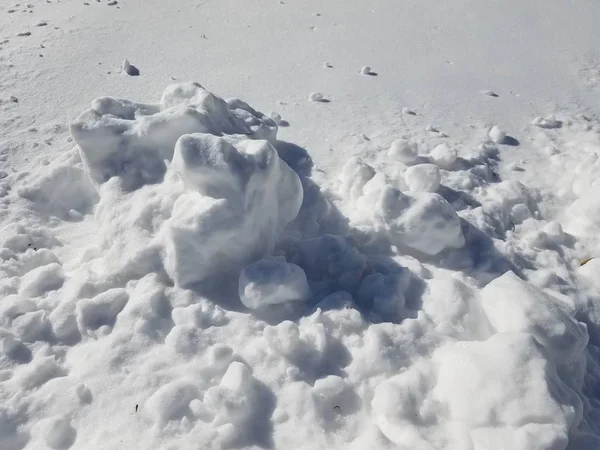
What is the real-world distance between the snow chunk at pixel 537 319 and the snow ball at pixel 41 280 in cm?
142

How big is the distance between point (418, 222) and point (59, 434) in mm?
1324

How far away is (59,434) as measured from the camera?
5.47ft

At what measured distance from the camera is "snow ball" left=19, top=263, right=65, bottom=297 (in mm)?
2043

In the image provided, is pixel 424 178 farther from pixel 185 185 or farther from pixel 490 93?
pixel 490 93

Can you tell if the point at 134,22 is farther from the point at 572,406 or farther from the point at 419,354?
the point at 572,406

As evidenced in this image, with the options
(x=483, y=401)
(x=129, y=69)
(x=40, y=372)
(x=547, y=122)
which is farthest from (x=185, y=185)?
(x=547, y=122)

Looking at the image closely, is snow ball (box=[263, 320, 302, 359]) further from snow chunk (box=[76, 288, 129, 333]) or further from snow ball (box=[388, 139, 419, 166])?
snow ball (box=[388, 139, 419, 166])

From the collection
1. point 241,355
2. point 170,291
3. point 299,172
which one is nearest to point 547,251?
point 299,172

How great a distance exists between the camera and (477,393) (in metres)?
1.65

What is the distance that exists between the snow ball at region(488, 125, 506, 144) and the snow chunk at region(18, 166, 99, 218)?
1.89m

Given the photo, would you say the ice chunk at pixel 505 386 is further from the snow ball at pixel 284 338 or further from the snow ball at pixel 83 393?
the snow ball at pixel 83 393

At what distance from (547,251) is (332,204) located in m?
0.84

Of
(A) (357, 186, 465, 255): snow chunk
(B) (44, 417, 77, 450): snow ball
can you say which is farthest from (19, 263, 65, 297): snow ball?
(A) (357, 186, 465, 255): snow chunk

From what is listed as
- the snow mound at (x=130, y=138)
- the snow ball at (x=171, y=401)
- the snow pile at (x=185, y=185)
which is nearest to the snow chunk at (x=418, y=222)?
the snow pile at (x=185, y=185)
